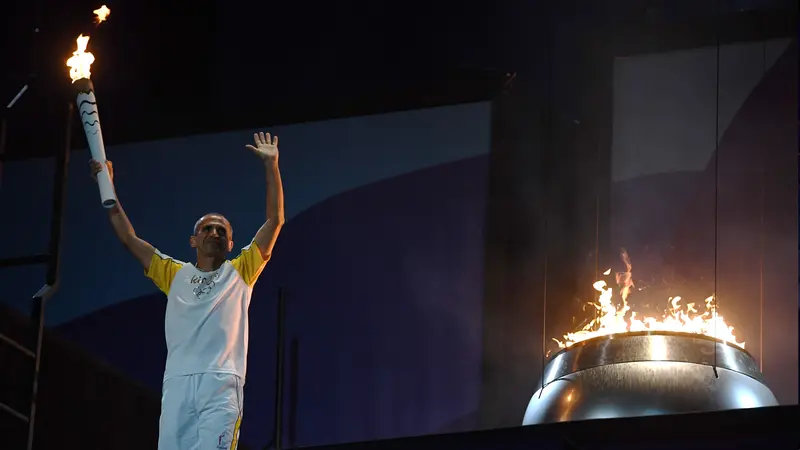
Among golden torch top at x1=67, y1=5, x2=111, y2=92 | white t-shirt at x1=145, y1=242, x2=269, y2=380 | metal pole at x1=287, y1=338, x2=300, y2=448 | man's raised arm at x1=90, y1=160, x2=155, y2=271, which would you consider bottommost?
metal pole at x1=287, y1=338, x2=300, y2=448

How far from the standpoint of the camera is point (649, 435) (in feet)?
15.7

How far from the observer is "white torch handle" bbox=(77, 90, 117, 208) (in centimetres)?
509

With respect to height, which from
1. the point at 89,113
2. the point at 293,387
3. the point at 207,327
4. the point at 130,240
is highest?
the point at 89,113

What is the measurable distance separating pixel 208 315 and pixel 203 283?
175 mm

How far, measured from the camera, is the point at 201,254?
4984 millimetres

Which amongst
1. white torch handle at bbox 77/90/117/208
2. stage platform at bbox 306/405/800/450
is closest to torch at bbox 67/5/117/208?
white torch handle at bbox 77/90/117/208

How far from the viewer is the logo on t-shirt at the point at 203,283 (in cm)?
482

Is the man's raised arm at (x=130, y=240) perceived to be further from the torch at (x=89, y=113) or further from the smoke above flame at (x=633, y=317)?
the smoke above flame at (x=633, y=317)

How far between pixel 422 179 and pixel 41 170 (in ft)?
8.91

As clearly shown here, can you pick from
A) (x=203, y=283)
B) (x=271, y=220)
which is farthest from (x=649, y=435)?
(x=203, y=283)

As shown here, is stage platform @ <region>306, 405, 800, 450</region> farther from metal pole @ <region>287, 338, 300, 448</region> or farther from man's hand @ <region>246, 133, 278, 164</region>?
metal pole @ <region>287, 338, 300, 448</region>

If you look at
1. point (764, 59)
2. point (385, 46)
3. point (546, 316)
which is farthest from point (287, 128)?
point (764, 59)

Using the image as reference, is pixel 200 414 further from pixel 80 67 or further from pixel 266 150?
pixel 80 67

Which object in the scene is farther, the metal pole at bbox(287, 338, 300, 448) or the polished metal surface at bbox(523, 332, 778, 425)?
the metal pole at bbox(287, 338, 300, 448)
